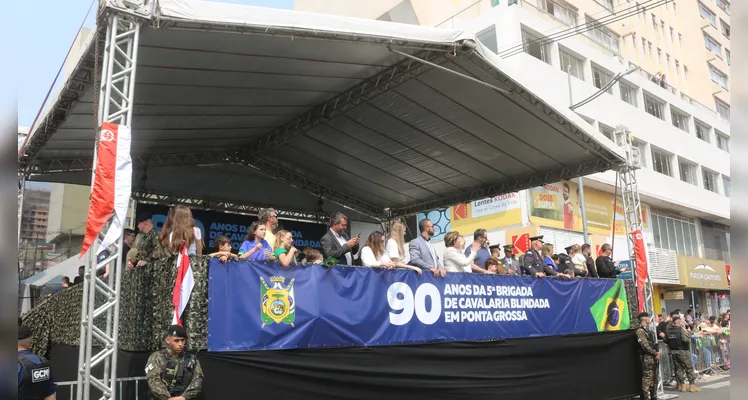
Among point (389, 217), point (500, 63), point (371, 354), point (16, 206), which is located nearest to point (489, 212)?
point (389, 217)

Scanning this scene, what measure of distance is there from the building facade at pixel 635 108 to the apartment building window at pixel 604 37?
0.26 ft

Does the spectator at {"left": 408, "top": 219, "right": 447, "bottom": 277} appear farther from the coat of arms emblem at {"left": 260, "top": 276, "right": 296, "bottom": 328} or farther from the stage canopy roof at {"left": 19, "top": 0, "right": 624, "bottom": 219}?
the stage canopy roof at {"left": 19, "top": 0, "right": 624, "bottom": 219}

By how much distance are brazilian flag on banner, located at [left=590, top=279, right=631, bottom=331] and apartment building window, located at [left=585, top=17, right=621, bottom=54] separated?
76.3ft

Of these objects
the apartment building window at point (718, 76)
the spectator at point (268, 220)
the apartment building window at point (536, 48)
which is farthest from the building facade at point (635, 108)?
the spectator at point (268, 220)

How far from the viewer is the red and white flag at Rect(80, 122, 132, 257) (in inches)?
231

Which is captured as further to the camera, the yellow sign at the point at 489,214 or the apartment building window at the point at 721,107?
the apartment building window at the point at 721,107

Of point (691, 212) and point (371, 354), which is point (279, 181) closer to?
point (371, 354)

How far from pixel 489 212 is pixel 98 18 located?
21.2 metres

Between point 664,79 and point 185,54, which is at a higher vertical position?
point 664,79

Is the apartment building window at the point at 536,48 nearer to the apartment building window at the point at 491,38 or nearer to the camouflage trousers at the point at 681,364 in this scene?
the apartment building window at the point at 491,38

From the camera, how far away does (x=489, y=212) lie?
25547mm

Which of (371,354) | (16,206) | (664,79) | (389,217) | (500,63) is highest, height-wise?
(664,79)

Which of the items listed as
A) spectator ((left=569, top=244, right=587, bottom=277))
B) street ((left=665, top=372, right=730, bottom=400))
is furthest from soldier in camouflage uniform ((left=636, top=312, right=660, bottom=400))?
spectator ((left=569, top=244, right=587, bottom=277))

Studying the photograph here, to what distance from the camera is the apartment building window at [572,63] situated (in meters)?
27.5
